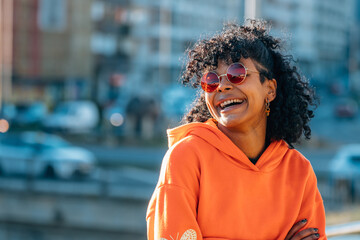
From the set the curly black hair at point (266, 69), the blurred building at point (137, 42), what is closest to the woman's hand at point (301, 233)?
the curly black hair at point (266, 69)

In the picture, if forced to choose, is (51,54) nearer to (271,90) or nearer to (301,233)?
(271,90)

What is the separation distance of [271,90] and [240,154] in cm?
41

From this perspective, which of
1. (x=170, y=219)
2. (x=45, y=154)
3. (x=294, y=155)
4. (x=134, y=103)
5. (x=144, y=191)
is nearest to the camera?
(x=170, y=219)

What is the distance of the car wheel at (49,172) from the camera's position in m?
17.6

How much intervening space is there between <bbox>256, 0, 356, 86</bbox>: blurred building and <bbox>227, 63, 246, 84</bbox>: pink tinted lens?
67070 millimetres

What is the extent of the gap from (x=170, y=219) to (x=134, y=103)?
28679 mm

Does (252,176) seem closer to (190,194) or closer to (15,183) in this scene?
(190,194)

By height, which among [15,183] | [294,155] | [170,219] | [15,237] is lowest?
[15,237]

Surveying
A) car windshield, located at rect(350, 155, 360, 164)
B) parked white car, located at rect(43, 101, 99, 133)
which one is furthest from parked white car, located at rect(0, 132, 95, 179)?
parked white car, located at rect(43, 101, 99, 133)

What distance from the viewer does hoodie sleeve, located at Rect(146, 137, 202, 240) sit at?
222 cm

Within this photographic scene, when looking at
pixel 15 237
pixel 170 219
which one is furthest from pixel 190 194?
pixel 15 237

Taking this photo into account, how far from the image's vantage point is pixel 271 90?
8.87 feet

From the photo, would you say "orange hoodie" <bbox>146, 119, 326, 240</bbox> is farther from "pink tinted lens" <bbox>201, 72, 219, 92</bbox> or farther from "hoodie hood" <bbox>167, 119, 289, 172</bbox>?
"pink tinted lens" <bbox>201, 72, 219, 92</bbox>

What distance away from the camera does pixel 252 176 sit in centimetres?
242
